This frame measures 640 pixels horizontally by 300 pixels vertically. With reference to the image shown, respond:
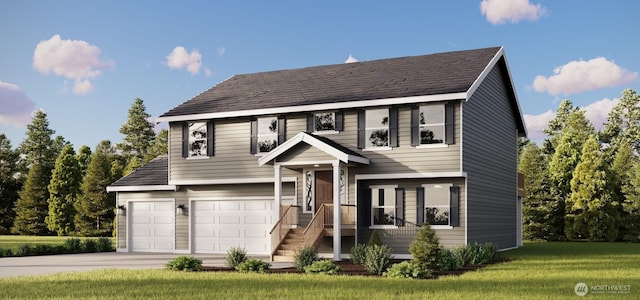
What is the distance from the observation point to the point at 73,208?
171ft

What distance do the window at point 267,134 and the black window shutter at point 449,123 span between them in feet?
20.9

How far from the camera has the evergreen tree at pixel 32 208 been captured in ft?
174

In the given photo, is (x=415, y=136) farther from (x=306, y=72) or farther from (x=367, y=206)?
(x=306, y=72)

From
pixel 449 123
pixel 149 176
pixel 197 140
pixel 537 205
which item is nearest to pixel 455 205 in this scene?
pixel 449 123

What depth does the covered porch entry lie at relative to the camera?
2277cm

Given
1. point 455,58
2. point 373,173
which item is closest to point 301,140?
point 373,173

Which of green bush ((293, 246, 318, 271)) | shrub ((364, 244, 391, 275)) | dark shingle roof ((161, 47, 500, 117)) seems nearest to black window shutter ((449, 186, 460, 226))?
dark shingle roof ((161, 47, 500, 117))

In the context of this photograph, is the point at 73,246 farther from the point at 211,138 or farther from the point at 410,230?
the point at 410,230

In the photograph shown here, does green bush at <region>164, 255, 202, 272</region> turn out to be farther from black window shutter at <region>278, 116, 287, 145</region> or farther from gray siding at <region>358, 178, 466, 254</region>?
black window shutter at <region>278, 116, 287, 145</region>

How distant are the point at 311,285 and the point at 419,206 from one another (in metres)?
9.26

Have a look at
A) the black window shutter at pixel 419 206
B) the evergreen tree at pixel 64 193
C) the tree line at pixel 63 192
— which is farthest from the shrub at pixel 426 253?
the evergreen tree at pixel 64 193

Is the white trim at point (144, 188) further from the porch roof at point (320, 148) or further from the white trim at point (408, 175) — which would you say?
the white trim at point (408, 175)

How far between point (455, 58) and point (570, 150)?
18631mm

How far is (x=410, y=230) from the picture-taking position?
23438mm
